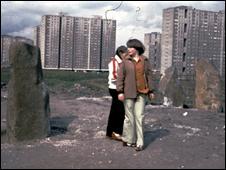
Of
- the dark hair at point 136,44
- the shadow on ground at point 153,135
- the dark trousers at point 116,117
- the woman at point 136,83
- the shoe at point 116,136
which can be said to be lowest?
the shadow on ground at point 153,135

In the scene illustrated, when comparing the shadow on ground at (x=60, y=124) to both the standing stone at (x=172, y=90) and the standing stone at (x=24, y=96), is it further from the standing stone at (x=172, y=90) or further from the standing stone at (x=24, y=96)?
the standing stone at (x=172, y=90)

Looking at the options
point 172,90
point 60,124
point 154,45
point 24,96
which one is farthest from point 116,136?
point 154,45

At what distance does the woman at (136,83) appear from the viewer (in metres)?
8.49

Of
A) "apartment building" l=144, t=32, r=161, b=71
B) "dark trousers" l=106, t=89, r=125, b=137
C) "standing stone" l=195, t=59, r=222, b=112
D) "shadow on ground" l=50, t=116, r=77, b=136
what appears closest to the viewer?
"dark trousers" l=106, t=89, r=125, b=137

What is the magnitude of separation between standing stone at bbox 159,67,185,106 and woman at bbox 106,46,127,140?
30.4 ft

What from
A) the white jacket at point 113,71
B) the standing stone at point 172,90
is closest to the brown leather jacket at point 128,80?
the white jacket at point 113,71

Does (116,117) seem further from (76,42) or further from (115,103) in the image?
(76,42)

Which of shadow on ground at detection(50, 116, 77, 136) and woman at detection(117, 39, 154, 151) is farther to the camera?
shadow on ground at detection(50, 116, 77, 136)

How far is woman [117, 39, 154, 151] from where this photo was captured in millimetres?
8492

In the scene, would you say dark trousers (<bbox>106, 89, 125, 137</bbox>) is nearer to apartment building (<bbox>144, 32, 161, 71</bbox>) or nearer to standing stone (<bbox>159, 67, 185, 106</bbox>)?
standing stone (<bbox>159, 67, 185, 106</bbox>)

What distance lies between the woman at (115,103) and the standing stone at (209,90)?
794 cm

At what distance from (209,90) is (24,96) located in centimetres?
945

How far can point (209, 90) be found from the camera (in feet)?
56.5

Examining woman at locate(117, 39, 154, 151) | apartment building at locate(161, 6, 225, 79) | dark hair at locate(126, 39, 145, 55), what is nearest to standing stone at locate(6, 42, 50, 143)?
woman at locate(117, 39, 154, 151)
